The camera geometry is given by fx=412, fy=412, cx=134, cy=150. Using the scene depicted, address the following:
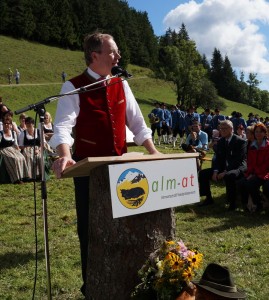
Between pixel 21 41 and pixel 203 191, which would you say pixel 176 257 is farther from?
pixel 21 41

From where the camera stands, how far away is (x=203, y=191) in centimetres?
805

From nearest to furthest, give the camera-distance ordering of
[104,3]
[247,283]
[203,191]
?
[247,283], [203,191], [104,3]

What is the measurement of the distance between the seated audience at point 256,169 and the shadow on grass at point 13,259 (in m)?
3.99

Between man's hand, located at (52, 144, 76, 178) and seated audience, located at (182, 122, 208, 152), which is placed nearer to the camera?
man's hand, located at (52, 144, 76, 178)

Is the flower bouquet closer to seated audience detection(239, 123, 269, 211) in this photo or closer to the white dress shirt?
the white dress shirt

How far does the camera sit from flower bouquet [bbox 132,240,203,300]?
2.49 metres

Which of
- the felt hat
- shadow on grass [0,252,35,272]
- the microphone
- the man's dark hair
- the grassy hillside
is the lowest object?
shadow on grass [0,252,35,272]

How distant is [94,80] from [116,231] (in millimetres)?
1110

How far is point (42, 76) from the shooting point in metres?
48.5

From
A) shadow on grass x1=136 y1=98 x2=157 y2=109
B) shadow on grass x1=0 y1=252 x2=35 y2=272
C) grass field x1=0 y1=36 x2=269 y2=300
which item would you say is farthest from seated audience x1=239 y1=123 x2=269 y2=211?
shadow on grass x1=136 y1=98 x2=157 y2=109

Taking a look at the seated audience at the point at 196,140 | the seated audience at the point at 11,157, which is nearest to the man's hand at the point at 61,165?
the seated audience at the point at 11,157

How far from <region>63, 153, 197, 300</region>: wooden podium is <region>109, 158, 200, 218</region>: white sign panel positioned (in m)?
0.10

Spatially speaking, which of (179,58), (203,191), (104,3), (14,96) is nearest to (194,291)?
(203,191)

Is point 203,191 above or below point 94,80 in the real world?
below
